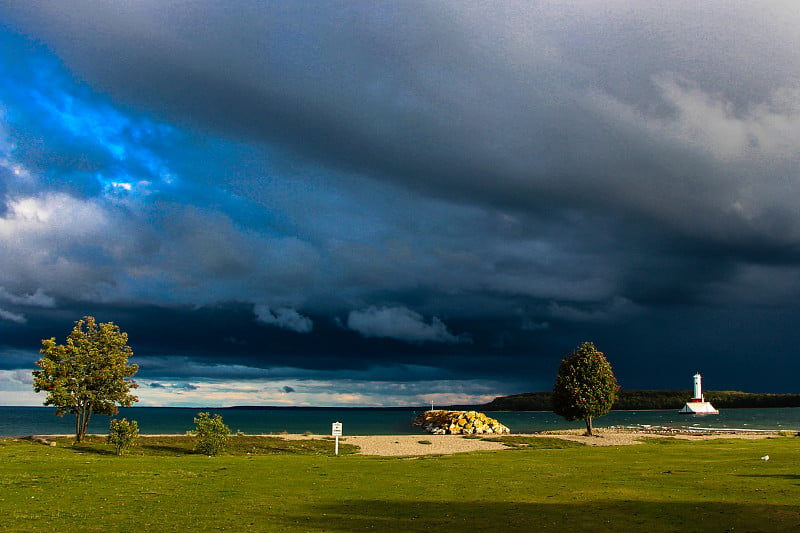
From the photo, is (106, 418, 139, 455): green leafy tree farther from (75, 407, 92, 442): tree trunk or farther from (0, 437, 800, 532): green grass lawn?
(75, 407, 92, 442): tree trunk

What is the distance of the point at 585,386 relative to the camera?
280 feet

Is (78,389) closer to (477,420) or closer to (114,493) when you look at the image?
(114,493)

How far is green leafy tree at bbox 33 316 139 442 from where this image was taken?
55.9 meters

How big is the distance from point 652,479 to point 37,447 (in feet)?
157

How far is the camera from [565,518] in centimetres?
1902

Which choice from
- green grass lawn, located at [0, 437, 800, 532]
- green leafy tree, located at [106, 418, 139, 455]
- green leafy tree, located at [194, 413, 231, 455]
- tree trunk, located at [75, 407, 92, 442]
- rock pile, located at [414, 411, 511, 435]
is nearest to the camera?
green grass lawn, located at [0, 437, 800, 532]

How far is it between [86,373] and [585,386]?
64.0 metres

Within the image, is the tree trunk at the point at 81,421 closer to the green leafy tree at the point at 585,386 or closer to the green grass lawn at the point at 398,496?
the green grass lawn at the point at 398,496

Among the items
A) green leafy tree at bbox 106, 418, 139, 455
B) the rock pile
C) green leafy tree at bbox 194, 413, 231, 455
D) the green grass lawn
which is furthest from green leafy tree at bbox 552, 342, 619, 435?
green leafy tree at bbox 106, 418, 139, 455

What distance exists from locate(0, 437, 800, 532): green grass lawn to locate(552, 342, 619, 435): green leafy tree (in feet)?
146

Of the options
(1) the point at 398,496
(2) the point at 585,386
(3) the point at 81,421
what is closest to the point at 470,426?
(2) the point at 585,386

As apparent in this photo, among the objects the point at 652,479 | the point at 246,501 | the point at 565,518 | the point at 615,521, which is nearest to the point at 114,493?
the point at 246,501

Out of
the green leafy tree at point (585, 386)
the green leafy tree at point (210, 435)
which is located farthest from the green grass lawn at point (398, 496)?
the green leafy tree at point (585, 386)

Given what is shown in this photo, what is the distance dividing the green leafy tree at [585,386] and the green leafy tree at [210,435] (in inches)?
2038
